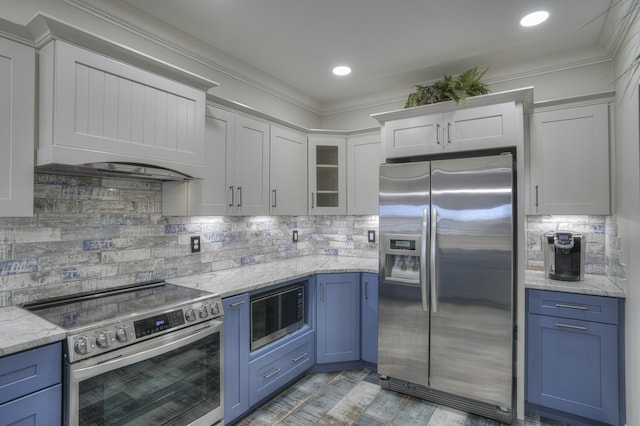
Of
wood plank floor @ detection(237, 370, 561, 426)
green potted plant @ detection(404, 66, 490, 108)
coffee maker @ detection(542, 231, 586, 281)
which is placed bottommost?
wood plank floor @ detection(237, 370, 561, 426)

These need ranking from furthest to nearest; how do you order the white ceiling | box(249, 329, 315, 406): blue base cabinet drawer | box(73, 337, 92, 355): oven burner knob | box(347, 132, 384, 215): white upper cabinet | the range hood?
box(347, 132, 384, 215): white upper cabinet, box(249, 329, 315, 406): blue base cabinet drawer, the white ceiling, the range hood, box(73, 337, 92, 355): oven burner knob

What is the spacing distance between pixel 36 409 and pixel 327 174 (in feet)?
9.39

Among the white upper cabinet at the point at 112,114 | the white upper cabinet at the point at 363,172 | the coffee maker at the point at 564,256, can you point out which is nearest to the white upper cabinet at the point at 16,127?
the white upper cabinet at the point at 112,114

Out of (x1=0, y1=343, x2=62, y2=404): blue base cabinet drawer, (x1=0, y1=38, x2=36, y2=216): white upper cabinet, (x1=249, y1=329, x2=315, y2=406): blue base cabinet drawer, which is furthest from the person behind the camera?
(x1=249, y1=329, x2=315, y2=406): blue base cabinet drawer

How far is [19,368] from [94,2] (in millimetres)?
2041

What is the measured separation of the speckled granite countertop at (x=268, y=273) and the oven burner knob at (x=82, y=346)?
78 cm

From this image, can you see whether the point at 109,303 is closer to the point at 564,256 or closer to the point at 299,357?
the point at 299,357

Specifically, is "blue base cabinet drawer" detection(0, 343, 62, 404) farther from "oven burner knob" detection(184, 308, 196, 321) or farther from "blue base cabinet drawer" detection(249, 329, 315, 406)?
"blue base cabinet drawer" detection(249, 329, 315, 406)

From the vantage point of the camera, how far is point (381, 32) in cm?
257

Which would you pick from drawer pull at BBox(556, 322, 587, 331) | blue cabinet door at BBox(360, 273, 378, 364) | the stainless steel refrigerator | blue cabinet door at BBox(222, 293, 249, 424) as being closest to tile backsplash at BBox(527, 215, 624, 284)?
drawer pull at BBox(556, 322, 587, 331)

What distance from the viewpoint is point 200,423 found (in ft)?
6.72

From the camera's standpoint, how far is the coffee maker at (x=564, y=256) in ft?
8.45

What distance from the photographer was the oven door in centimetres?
156

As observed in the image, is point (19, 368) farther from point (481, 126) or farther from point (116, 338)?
point (481, 126)
